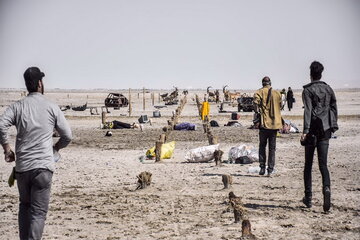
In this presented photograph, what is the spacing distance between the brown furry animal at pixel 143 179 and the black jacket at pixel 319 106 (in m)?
3.02

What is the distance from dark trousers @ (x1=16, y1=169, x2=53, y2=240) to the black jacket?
3407mm

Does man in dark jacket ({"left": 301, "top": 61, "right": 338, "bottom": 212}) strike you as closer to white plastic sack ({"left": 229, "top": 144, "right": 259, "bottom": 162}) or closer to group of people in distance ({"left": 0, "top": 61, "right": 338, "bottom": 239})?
group of people in distance ({"left": 0, "top": 61, "right": 338, "bottom": 239})

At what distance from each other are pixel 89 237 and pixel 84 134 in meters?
15.6

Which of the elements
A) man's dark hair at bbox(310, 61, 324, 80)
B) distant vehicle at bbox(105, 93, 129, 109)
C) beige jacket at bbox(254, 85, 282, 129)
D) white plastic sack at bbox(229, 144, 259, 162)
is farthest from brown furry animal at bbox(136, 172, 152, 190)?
distant vehicle at bbox(105, 93, 129, 109)

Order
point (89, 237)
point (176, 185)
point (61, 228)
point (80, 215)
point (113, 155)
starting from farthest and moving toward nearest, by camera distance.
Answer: point (113, 155) < point (176, 185) < point (80, 215) < point (61, 228) < point (89, 237)

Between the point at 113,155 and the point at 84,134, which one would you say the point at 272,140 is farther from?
the point at 84,134

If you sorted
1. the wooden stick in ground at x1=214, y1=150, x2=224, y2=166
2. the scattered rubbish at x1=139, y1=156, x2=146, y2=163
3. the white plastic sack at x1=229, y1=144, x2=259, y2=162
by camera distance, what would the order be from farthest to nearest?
1. the scattered rubbish at x1=139, y1=156, x2=146, y2=163
2. the white plastic sack at x1=229, y1=144, x2=259, y2=162
3. the wooden stick in ground at x1=214, y1=150, x2=224, y2=166

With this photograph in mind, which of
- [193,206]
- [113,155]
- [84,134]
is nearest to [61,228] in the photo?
[193,206]

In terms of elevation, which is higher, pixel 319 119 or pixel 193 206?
pixel 319 119

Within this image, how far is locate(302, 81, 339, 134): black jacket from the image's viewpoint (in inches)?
263

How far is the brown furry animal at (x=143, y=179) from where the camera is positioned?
8.70 metres

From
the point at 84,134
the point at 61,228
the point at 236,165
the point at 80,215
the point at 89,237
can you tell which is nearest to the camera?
the point at 89,237

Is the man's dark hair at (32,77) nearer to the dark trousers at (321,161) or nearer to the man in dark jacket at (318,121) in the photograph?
the man in dark jacket at (318,121)

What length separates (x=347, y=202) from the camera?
24.2 ft
